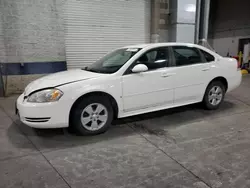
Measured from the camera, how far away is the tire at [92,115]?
348 centimetres

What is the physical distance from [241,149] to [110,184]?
1.94 m

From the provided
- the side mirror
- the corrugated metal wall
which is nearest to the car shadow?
the side mirror

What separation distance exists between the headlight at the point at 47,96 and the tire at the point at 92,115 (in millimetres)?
329

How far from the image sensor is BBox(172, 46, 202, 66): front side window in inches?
172

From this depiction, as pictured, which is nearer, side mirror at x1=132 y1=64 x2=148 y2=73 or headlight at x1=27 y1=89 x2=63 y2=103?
headlight at x1=27 y1=89 x2=63 y2=103

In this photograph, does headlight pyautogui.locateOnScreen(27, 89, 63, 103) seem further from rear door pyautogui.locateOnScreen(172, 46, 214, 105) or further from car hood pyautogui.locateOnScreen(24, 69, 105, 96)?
rear door pyautogui.locateOnScreen(172, 46, 214, 105)

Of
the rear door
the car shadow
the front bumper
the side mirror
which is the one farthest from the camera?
the rear door

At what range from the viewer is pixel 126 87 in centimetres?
377

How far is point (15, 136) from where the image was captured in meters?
3.66

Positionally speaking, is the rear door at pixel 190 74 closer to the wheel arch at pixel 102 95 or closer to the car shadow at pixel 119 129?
the car shadow at pixel 119 129

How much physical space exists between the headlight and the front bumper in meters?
0.06

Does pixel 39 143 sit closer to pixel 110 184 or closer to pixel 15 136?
pixel 15 136

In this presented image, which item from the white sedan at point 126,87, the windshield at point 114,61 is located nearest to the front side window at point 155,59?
the white sedan at point 126,87

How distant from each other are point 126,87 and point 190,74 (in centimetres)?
140
